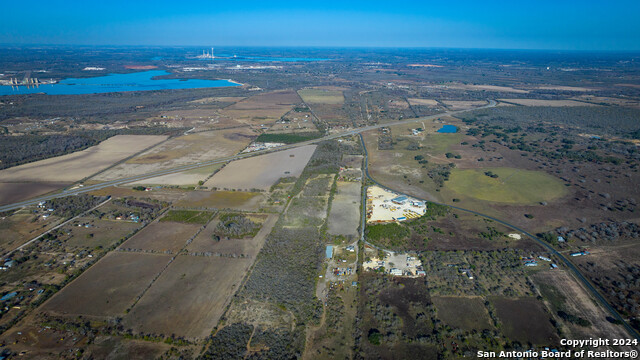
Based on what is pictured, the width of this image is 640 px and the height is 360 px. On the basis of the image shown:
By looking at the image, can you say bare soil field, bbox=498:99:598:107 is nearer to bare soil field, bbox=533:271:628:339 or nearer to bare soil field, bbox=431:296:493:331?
bare soil field, bbox=533:271:628:339

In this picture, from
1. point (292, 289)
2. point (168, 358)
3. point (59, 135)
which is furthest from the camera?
point (59, 135)

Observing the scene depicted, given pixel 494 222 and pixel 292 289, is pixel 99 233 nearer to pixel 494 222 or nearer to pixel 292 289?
pixel 292 289

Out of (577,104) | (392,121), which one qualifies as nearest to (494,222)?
(392,121)

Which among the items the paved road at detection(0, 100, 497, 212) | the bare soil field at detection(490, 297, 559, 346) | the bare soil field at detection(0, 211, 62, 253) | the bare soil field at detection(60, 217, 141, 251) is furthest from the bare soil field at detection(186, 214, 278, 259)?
the bare soil field at detection(490, 297, 559, 346)

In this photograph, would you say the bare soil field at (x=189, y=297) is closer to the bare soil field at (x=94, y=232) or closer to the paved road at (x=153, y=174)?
the bare soil field at (x=94, y=232)

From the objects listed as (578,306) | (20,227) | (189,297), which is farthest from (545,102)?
(20,227)

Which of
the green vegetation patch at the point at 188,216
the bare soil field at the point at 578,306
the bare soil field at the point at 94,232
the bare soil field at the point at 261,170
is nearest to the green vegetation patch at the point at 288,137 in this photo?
the bare soil field at the point at 261,170
